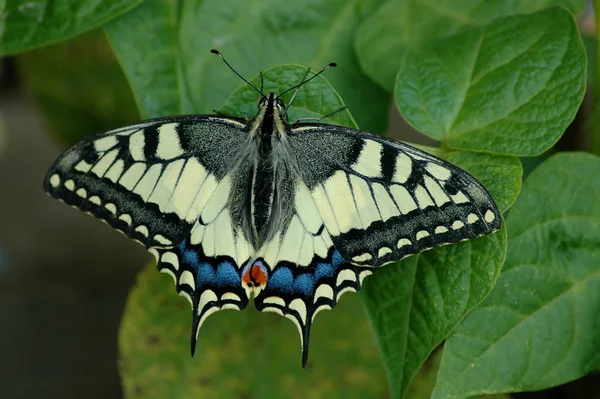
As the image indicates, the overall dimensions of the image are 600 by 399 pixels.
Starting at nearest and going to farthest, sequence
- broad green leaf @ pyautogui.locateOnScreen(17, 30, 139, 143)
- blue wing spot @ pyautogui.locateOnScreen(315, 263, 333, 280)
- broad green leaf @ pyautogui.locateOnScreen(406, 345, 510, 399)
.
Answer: blue wing spot @ pyautogui.locateOnScreen(315, 263, 333, 280), broad green leaf @ pyautogui.locateOnScreen(406, 345, 510, 399), broad green leaf @ pyautogui.locateOnScreen(17, 30, 139, 143)

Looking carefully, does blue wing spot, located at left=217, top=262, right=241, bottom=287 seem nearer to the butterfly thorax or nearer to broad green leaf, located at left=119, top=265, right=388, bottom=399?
the butterfly thorax

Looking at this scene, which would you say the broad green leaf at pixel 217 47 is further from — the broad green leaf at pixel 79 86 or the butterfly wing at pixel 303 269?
the broad green leaf at pixel 79 86

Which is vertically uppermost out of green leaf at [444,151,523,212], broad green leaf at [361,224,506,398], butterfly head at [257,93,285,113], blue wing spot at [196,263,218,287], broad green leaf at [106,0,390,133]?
broad green leaf at [106,0,390,133]

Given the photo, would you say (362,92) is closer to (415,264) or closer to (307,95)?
(307,95)

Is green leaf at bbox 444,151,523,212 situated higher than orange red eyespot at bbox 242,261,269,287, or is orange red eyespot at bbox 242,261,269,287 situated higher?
green leaf at bbox 444,151,523,212

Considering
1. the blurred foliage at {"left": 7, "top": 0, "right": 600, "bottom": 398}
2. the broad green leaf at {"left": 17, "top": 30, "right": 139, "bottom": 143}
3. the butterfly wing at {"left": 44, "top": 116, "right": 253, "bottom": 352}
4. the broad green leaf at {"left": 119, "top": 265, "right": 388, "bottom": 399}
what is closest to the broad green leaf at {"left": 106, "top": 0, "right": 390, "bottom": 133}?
the blurred foliage at {"left": 7, "top": 0, "right": 600, "bottom": 398}

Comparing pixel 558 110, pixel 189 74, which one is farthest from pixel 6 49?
pixel 558 110

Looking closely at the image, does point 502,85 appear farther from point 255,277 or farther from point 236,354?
point 236,354
